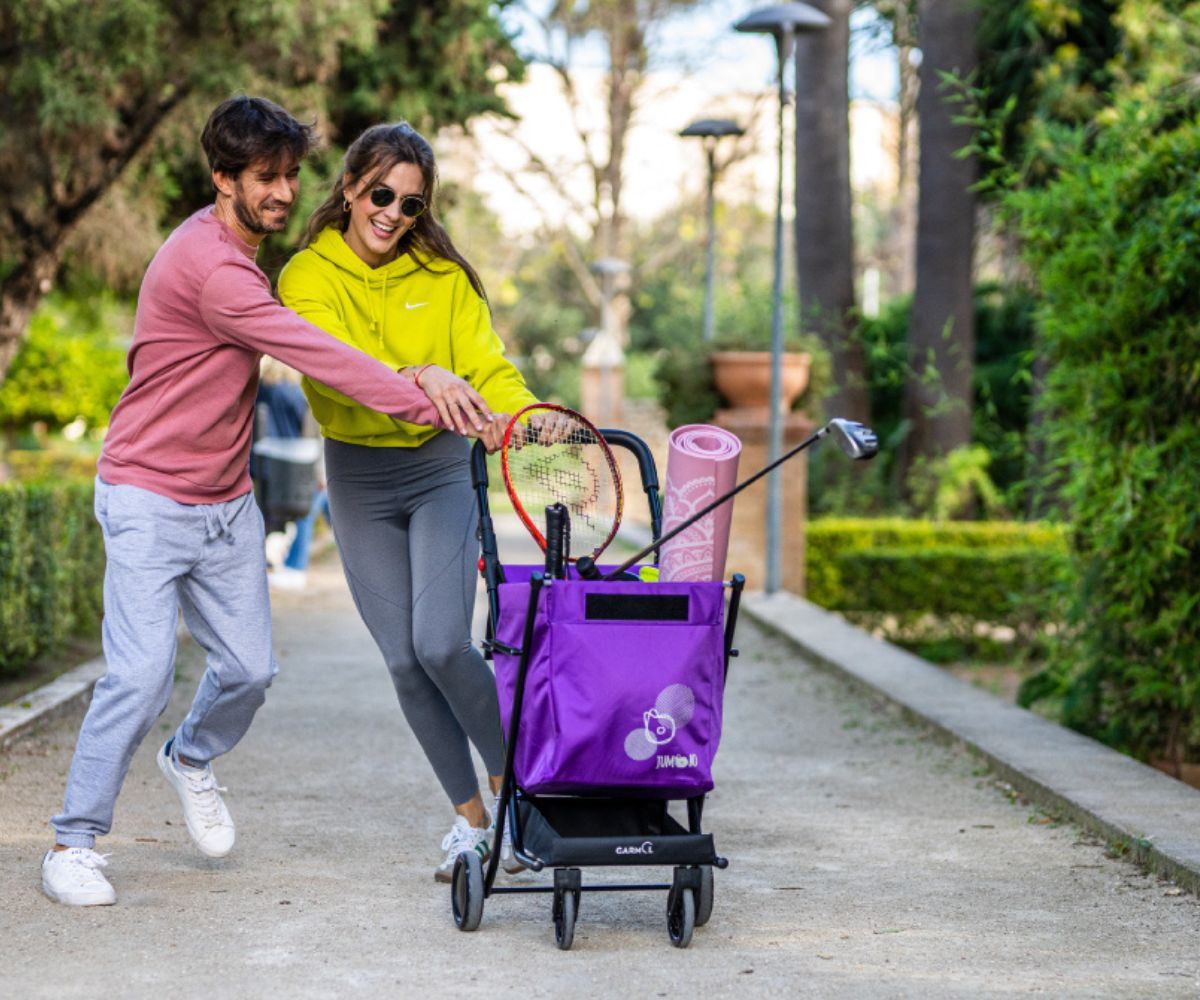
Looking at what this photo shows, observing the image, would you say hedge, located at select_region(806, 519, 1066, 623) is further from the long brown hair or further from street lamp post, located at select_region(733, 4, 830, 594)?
the long brown hair

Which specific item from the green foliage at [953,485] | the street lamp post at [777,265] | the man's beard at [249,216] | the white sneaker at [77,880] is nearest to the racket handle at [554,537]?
the man's beard at [249,216]

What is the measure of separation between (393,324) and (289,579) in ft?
33.5

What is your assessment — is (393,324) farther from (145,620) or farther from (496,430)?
(145,620)

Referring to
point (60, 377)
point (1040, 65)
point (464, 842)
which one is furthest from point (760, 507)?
point (60, 377)

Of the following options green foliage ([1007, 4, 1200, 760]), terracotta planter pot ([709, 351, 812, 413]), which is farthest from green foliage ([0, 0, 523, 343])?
green foliage ([1007, 4, 1200, 760])

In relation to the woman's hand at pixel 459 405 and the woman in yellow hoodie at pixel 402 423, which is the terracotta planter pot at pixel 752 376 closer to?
the woman in yellow hoodie at pixel 402 423

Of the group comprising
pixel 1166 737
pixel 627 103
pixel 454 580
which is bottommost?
pixel 1166 737

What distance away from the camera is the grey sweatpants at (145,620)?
4645 mm

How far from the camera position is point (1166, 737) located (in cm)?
809

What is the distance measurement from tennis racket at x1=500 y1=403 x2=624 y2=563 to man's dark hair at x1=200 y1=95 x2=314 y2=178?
0.92 m

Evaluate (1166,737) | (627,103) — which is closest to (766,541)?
(1166,737)

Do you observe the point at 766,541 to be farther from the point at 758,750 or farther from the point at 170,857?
the point at 170,857

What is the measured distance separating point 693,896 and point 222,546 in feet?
4.91

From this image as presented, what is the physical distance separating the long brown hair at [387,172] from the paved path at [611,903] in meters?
1.67
